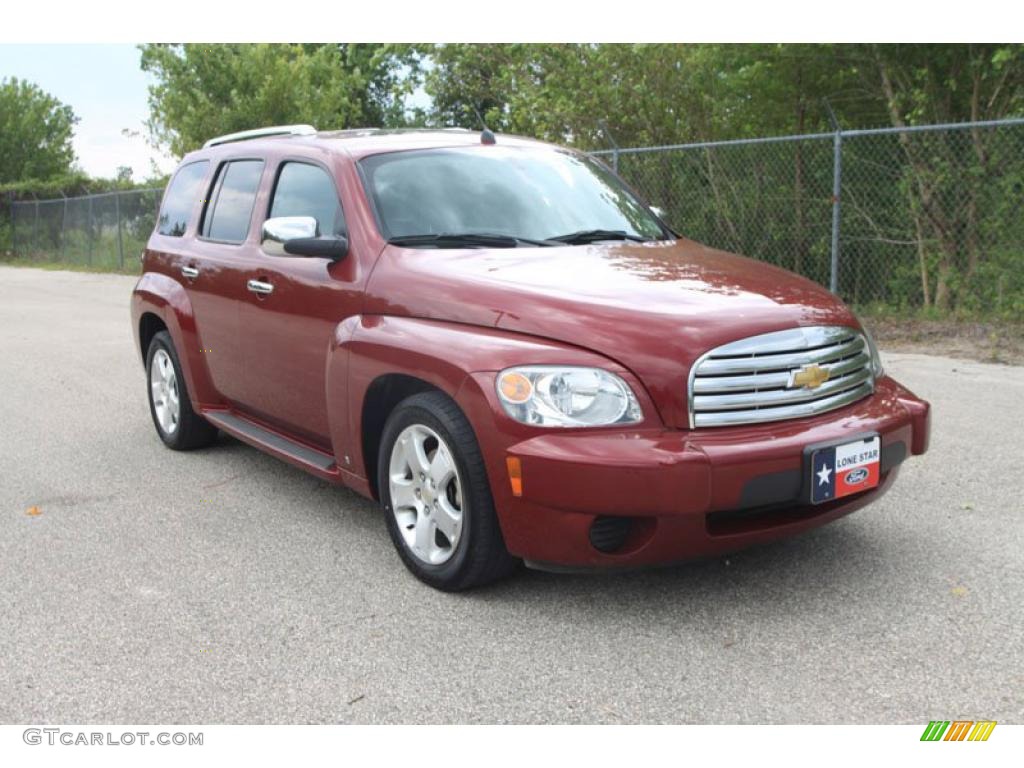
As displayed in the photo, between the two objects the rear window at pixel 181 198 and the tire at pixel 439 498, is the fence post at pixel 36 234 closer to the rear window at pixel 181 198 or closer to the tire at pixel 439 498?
the rear window at pixel 181 198

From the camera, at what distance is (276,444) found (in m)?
5.21

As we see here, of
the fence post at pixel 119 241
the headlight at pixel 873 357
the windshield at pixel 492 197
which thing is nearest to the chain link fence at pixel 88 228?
the fence post at pixel 119 241

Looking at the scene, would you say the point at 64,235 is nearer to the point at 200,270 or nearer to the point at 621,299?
the point at 200,270

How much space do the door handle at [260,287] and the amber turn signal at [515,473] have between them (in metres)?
1.98

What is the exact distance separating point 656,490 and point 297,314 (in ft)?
6.94

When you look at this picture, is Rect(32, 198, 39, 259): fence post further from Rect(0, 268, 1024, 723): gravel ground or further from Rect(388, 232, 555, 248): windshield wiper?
Rect(388, 232, 555, 248): windshield wiper

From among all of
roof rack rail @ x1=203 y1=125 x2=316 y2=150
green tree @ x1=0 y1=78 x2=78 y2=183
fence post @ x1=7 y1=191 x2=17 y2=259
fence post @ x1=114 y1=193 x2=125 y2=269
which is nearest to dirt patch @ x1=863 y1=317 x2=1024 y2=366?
roof rack rail @ x1=203 y1=125 x2=316 y2=150

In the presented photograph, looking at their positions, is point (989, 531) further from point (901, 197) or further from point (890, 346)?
point (901, 197)

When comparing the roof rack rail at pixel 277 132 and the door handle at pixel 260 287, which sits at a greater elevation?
the roof rack rail at pixel 277 132

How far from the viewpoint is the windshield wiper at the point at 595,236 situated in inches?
187

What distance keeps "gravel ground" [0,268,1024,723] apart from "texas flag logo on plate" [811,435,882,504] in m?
0.42

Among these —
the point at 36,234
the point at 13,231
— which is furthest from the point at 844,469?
the point at 13,231

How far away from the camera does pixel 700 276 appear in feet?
13.7

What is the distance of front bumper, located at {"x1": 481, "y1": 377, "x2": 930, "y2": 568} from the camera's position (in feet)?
11.3
